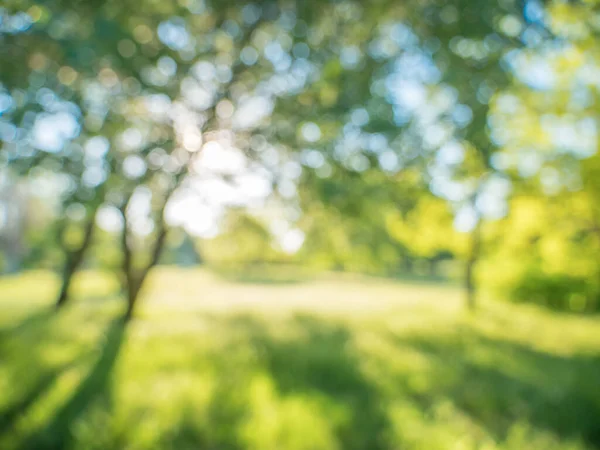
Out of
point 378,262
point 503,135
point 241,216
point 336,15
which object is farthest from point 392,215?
point 503,135

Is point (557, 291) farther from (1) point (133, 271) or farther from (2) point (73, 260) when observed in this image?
(2) point (73, 260)

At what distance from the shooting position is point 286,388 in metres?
4.62

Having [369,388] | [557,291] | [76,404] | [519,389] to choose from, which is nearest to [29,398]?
[76,404]

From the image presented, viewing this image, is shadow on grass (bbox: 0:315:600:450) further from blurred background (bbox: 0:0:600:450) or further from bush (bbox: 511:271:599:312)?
bush (bbox: 511:271:599:312)

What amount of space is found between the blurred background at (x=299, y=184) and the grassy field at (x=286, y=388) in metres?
0.03

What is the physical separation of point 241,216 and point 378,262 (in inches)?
122

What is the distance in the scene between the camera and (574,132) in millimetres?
7898

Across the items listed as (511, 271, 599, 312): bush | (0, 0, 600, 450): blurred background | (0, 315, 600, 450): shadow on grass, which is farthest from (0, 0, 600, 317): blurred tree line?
(511, 271, 599, 312): bush

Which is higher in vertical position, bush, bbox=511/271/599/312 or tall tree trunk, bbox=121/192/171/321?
tall tree trunk, bbox=121/192/171/321

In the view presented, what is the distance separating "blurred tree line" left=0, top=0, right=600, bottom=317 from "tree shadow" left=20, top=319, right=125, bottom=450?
2.00m

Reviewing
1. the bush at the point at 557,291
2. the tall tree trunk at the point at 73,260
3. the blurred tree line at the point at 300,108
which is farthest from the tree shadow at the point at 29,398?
the bush at the point at 557,291

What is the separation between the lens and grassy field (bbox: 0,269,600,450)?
351 cm

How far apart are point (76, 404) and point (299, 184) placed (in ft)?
12.3

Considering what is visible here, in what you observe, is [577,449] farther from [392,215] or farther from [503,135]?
[503,135]
